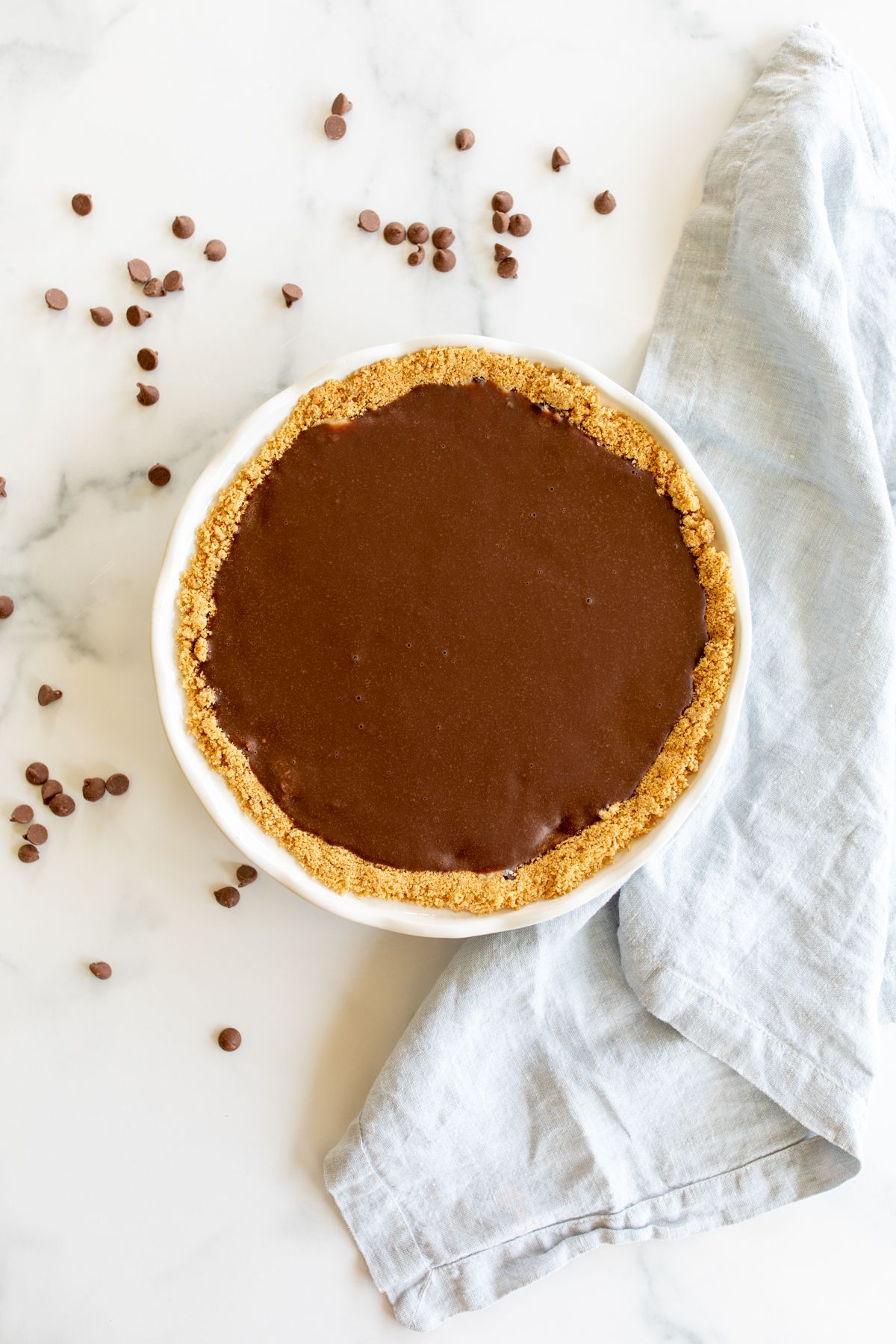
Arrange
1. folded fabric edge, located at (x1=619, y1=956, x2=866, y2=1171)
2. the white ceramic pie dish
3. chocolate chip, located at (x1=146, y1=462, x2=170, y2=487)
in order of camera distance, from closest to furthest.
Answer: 1. the white ceramic pie dish
2. folded fabric edge, located at (x1=619, y1=956, x2=866, y2=1171)
3. chocolate chip, located at (x1=146, y1=462, x2=170, y2=487)


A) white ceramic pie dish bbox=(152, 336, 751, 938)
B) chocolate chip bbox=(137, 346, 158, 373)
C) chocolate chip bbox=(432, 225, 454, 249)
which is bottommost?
white ceramic pie dish bbox=(152, 336, 751, 938)

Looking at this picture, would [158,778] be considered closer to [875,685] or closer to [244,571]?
[244,571]

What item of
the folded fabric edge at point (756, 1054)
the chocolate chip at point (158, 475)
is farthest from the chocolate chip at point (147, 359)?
the folded fabric edge at point (756, 1054)

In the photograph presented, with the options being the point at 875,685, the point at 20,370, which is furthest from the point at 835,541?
the point at 20,370

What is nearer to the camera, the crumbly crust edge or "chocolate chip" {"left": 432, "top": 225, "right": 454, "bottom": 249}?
the crumbly crust edge

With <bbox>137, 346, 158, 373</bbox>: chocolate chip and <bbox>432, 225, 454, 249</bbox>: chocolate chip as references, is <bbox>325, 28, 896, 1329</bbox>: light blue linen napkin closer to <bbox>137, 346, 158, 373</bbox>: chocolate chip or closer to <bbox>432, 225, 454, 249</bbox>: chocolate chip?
<bbox>432, 225, 454, 249</bbox>: chocolate chip

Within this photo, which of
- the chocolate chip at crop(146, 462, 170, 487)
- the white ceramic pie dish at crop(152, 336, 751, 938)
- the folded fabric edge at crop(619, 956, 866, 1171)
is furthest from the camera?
the chocolate chip at crop(146, 462, 170, 487)

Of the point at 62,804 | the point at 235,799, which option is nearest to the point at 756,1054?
the point at 235,799

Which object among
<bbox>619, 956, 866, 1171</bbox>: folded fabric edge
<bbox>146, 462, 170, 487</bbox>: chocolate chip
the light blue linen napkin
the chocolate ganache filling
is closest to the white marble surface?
<bbox>146, 462, 170, 487</bbox>: chocolate chip

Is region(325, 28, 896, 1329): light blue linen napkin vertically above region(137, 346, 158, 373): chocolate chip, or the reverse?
region(137, 346, 158, 373): chocolate chip
